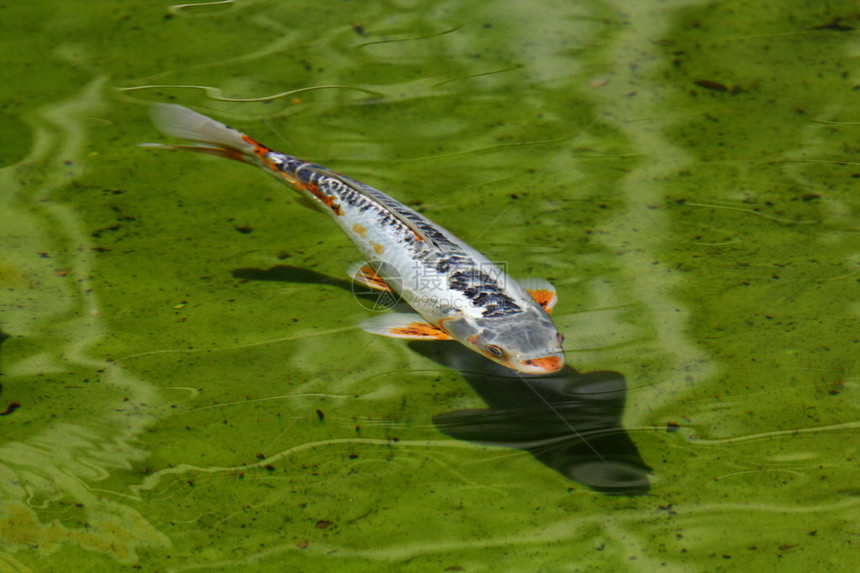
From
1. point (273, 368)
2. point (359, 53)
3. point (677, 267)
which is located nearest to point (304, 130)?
point (359, 53)

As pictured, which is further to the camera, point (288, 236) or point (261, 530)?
point (288, 236)

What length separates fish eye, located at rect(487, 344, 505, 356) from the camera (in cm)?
380

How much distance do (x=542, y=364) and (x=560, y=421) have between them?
57cm

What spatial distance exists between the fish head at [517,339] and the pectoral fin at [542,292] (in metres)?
0.25

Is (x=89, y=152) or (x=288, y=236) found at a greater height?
(x=89, y=152)

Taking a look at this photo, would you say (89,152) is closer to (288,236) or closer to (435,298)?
(288,236)

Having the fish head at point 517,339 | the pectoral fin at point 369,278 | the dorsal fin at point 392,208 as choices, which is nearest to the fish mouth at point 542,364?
the fish head at point 517,339

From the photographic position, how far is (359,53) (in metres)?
7.03

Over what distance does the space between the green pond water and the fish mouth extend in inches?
20.1

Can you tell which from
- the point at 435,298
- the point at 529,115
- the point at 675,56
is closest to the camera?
the point at 435,298

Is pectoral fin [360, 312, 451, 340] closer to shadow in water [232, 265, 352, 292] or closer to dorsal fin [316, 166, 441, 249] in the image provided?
dorsal fin [316, 166, 441, 249]

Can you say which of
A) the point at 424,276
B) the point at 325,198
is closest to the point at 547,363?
the point at 424,276

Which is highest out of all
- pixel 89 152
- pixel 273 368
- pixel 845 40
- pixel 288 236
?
pixel 845 40

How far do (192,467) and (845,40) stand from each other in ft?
22.1
